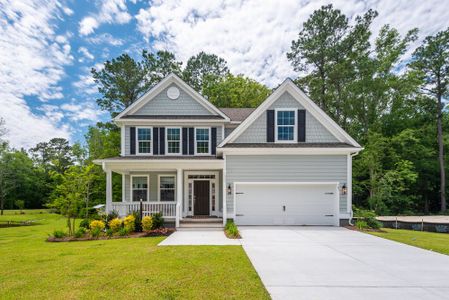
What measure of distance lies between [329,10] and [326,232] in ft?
69.5

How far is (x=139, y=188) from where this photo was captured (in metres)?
13.7

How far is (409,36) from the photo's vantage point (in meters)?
20.0

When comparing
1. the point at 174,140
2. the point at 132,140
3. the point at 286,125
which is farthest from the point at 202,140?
the point at 286,125

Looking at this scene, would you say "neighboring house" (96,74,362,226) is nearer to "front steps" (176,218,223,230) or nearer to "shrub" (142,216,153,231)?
"front steps" (176,218,223,230)

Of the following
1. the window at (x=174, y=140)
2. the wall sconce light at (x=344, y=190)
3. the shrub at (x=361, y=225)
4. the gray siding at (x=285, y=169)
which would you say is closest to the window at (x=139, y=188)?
the window at (x=174, y=140)

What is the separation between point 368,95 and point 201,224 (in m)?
18.7

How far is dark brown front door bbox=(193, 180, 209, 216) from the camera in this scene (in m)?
13.3

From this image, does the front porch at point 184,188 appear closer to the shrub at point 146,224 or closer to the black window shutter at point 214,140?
the black window shutter at point 214,140

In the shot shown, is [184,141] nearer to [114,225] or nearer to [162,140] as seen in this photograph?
[162,140]

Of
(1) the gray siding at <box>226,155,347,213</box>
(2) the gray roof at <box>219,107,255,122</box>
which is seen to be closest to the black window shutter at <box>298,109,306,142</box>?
(1) the gray siding at <box>226,155,347,213</box>

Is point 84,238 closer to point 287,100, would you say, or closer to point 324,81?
point 287,100

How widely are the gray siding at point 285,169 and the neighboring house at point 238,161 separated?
0.05m

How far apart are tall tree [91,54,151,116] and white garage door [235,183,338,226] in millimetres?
18023

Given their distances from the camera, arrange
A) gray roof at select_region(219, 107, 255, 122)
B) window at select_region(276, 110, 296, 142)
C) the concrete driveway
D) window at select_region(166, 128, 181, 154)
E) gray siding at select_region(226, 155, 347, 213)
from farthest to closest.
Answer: gray roof at select_region(219, 107, 255, 122)
window at select_region(166, 128, 181, 154)
window at select_region(276, 110, 296, 142)
gray siding at select_region(226, 155, 347, 213)
the concrete driveway
